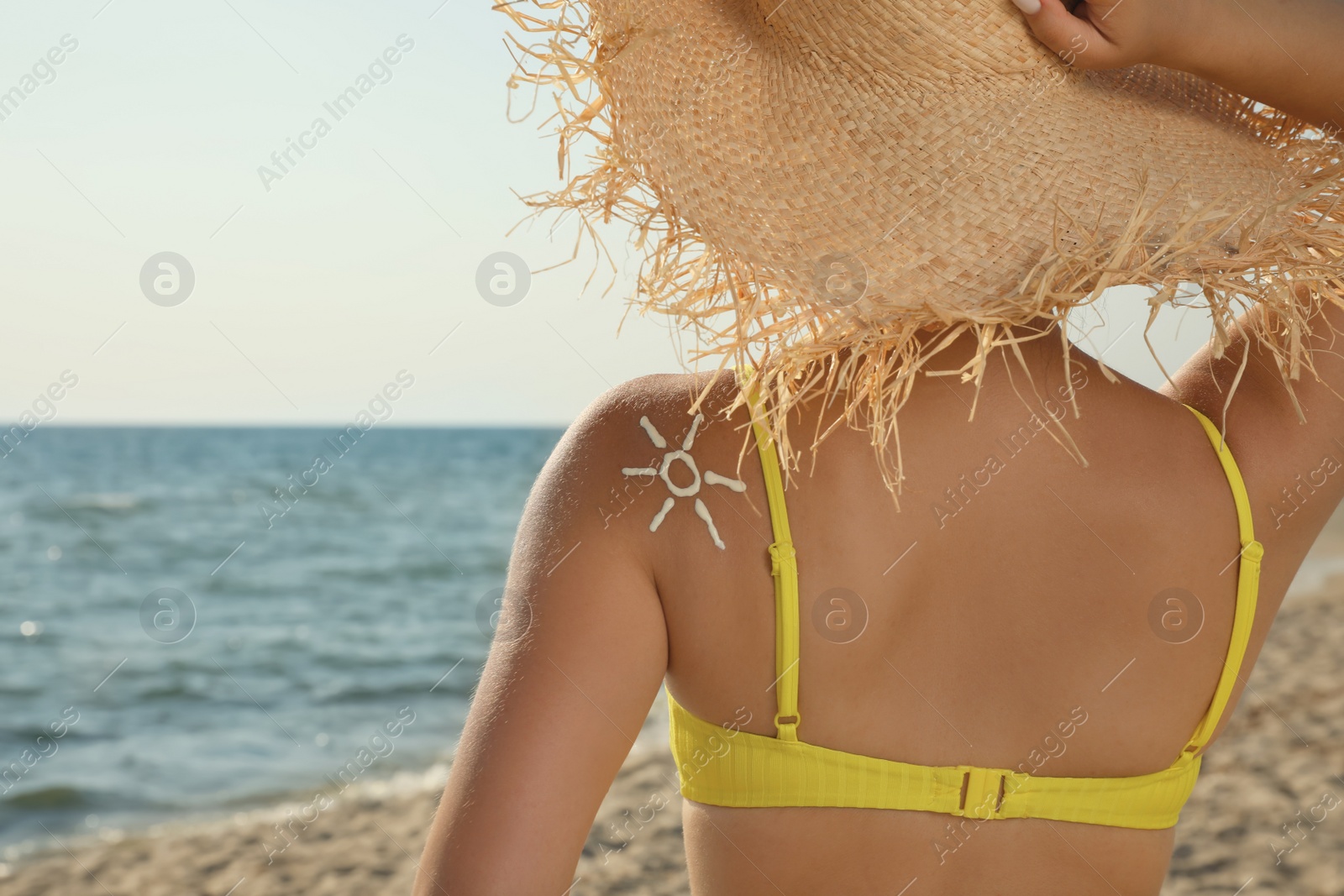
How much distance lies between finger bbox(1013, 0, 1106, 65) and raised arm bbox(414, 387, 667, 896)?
0.45 metres

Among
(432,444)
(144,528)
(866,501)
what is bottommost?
(432,444)

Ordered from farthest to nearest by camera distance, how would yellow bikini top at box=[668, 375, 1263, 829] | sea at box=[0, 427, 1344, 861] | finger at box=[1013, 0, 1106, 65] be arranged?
sea at box=[0, 427, 1344, 861]
yellow bikini top at box=[668, 375, 1263, 829]
finger at box=[1013, 0, 1106, 65]

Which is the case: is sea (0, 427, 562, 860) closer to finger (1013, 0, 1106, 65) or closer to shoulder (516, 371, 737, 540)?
shoulder (516, 371, 737, 540)

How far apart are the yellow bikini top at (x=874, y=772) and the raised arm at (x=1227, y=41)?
0.29 meters

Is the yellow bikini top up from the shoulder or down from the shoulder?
down

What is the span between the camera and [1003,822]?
0.95 m

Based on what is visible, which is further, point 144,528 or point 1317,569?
point 144,528

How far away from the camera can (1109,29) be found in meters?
0.77

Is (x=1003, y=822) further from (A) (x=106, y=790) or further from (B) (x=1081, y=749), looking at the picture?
(A) (x=106, y=790)

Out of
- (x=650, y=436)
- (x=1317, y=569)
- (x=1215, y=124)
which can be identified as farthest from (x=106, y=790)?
(x=1317, y=569)

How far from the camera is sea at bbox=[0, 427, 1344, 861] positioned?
5.26m

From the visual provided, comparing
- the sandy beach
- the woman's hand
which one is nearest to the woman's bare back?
the woman's hand

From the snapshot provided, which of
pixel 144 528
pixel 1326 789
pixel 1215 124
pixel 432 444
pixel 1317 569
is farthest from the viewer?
pixel 432 444

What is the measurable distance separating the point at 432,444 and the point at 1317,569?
30.8 metres
